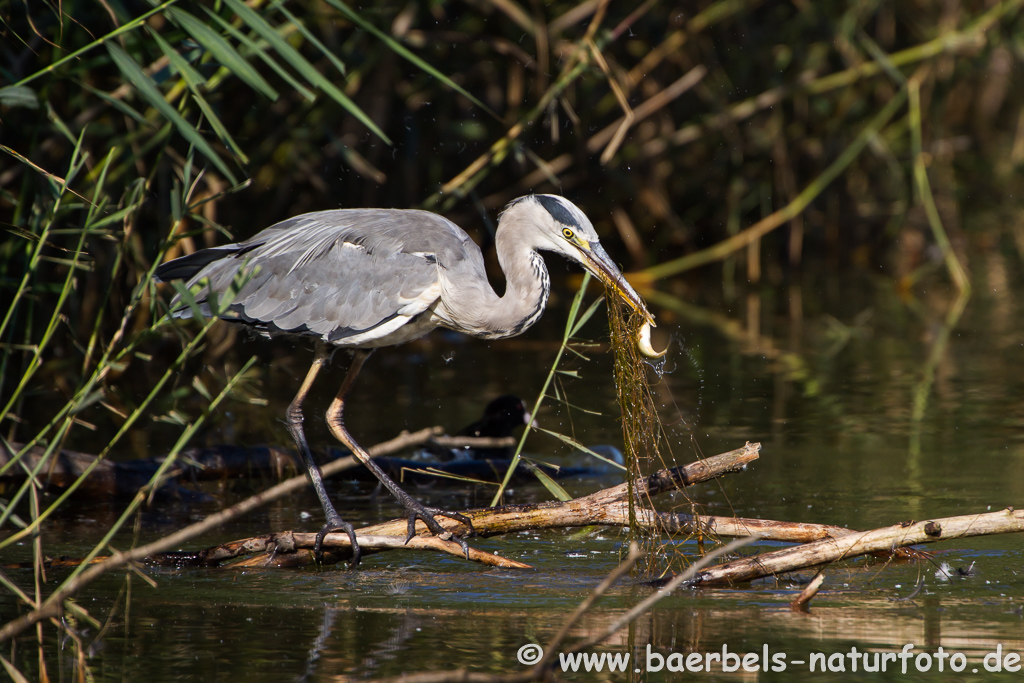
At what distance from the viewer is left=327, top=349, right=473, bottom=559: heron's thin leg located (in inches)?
167

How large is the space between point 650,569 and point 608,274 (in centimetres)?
122

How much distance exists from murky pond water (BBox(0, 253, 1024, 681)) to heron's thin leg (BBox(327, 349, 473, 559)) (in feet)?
0.45

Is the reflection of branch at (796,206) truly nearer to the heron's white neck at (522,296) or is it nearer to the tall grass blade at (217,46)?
the heron's white neck at (522,296)

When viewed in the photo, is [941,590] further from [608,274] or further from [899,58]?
[899,58]

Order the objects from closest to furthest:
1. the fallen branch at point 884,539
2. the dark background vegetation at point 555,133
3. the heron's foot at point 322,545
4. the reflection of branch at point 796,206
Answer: the fallen branch at point 884,539 → the heron's foot at point 322,545 → the dark background vegetation at point 555,133 → the reflection of branch at point 796,206

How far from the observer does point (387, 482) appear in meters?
4.90

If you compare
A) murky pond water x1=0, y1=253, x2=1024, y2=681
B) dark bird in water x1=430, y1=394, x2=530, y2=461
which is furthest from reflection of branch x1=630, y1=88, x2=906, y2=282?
dark bird in water x1=430, y1=394, x2=530, y2=461

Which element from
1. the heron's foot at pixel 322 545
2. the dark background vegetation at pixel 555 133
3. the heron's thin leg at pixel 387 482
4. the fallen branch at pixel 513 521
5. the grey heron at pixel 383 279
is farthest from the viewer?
the dark background vegetation at pixel 555 133

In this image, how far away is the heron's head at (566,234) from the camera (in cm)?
461

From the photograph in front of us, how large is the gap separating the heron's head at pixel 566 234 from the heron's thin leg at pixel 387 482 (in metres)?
0.95

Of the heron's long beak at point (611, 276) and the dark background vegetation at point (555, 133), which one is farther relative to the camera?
the dark background vegetation at point (555, 133)

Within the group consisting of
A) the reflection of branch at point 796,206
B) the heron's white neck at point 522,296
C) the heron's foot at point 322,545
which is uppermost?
the reflection of branch at point 796,206

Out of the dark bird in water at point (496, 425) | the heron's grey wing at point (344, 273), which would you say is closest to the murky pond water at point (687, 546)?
the dark bird in water at point (496, 425)

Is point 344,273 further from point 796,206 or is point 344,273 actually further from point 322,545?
point 796,206
